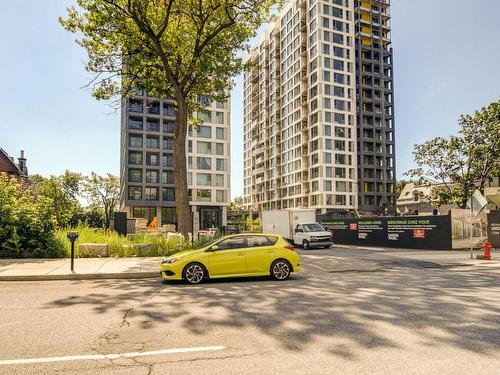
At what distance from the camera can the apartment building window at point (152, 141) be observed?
61.7 meters

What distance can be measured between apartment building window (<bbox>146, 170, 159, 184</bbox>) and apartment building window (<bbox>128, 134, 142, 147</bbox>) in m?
4.47

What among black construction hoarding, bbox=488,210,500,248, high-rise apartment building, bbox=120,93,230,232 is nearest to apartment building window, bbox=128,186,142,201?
high-rise apartment building, bbox=120,93,230,232

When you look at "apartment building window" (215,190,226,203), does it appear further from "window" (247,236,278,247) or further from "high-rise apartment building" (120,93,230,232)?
"window" (247,236,278,247)

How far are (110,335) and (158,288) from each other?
444cm

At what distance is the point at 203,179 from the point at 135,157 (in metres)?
10.9

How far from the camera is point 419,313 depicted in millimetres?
7148

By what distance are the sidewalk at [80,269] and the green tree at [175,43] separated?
4.71 meters

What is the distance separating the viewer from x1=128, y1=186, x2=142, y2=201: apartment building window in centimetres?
5997

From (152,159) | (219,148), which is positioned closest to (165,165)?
(152,159)

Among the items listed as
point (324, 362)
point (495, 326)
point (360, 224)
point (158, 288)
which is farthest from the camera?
point (360, 224)

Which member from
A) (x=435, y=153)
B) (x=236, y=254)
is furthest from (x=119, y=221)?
(x=435, y=153)

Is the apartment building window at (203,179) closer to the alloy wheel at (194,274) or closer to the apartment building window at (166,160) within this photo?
the apartment building window at (166,160)

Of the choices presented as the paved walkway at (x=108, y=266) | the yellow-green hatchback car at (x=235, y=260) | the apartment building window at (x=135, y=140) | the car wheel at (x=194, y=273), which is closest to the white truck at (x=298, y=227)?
the paved walkway at (x=108, y=266)

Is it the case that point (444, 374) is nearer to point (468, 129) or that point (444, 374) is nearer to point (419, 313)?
point (419, 313)
